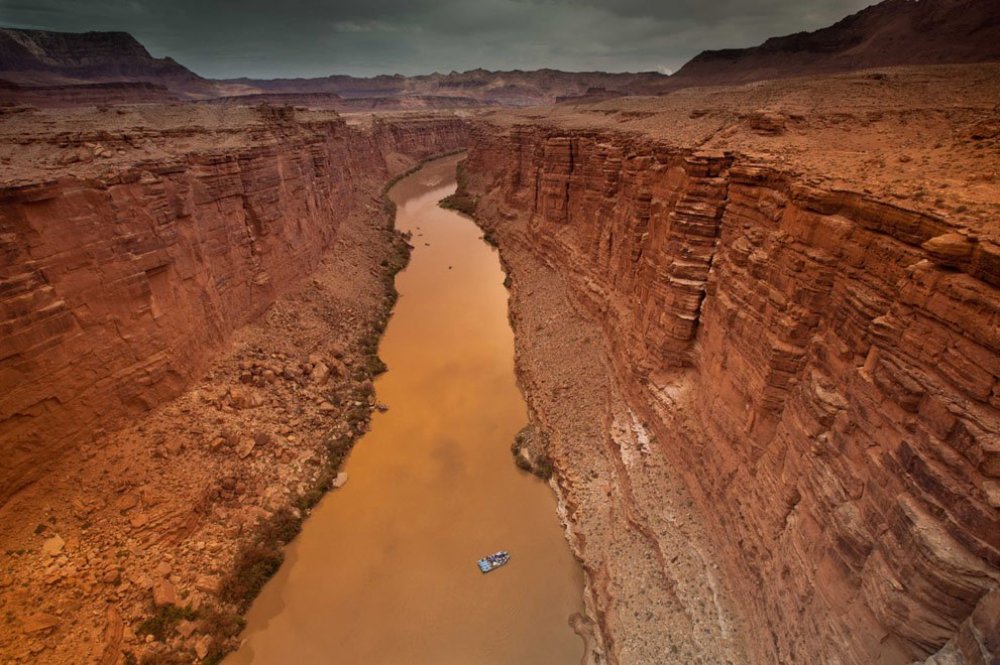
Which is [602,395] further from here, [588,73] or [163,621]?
[588,73]

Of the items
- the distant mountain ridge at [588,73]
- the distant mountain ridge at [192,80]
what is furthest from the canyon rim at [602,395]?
the distant mountain ridge at [192,80]

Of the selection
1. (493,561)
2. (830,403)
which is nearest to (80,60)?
(493,561)

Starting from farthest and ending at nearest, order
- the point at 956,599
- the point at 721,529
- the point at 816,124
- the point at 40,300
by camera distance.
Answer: the point at 816,124
the point at 40,300
the point at 721,529
the point at 956,599

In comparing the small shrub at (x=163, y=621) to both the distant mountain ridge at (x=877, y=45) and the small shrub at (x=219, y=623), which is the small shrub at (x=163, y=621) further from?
the distant mountain ridge at (x=877, y=45)

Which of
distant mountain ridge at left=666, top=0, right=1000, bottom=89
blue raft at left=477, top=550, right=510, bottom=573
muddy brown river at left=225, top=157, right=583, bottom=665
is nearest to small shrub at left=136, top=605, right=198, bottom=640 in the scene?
muddy brown river at left=225, top=157, right=583, bottom=665

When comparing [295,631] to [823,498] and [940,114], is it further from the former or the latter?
[940,114]

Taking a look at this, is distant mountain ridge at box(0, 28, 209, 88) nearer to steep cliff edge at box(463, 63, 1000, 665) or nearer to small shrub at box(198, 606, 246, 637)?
small shrub at box(198, 606, 246, 637)

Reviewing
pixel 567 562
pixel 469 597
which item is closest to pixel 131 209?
pixel 469 597
